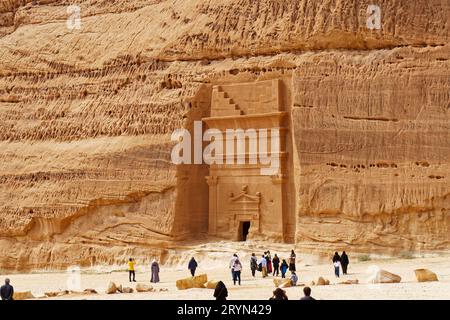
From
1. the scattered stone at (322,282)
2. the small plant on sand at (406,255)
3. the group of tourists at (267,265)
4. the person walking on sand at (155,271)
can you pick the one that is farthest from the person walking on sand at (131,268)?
the small plant on sand at (406,255)

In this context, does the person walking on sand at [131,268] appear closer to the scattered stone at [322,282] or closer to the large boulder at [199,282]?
the large boulder at [199,282]

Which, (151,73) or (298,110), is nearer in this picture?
(298,110)

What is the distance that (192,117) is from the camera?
31609 millimetres

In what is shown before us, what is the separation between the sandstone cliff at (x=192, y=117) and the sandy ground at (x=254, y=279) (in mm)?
1065

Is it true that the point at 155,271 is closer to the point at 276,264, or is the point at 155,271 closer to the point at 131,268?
the point at 131,268

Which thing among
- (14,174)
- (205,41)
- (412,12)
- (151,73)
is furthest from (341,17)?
(14,174)

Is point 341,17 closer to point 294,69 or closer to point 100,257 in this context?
point 294,69

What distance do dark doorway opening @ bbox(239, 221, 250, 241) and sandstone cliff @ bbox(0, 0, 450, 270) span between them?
1.63 m

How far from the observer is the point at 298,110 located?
2931cm

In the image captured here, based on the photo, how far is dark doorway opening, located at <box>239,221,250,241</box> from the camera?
30369mm

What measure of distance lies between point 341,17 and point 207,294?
13639 mm

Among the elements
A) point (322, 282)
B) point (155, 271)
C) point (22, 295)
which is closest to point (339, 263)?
point (322, 282)

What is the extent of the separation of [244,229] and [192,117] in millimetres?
4630


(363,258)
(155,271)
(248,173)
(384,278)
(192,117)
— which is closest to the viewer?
(384,278)
